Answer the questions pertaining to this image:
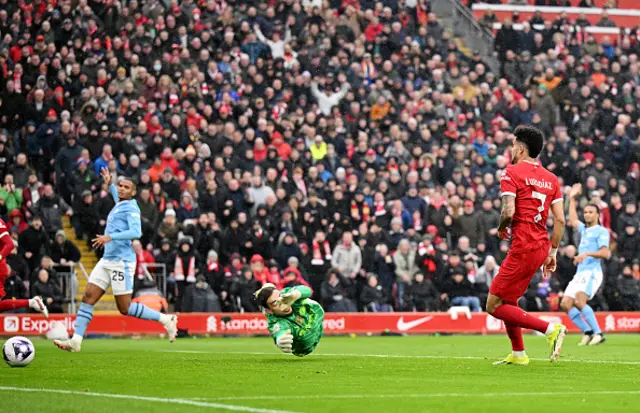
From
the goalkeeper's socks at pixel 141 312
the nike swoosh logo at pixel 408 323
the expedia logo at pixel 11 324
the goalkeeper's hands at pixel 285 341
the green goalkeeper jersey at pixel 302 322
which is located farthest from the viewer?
the nike swoosh logo at pixel 408 323

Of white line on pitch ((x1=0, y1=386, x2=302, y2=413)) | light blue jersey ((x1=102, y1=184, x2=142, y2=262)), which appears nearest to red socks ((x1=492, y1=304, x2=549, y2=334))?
white line on pitch ((x1=0, y1=386, x2=302, y2=413))

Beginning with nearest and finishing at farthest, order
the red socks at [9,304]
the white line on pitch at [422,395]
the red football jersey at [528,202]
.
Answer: the white line on pitch at [422,395], the red football jersey at [528,202], the red socks at [9,304]

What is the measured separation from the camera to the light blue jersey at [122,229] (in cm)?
1666

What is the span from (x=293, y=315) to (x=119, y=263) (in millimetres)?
3873

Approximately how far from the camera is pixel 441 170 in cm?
3048

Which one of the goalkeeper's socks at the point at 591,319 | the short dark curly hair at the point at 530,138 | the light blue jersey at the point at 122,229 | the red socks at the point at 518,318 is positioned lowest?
the goalkeeper's socks at the point at 591,319

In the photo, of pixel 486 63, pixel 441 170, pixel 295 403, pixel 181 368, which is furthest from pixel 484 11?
pixel 295 403

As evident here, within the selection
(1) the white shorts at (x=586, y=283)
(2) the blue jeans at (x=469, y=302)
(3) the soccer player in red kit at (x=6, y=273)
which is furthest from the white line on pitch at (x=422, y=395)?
(2) the blue jeans at (x=469, y=302)

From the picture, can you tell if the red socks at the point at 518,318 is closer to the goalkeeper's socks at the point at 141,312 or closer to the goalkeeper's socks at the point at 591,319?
the goalkeeper's socks at the point at 141,312

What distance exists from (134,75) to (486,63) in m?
12.4

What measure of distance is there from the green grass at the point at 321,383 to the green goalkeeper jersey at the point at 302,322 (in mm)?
260

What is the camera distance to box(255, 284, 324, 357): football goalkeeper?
13.9 m

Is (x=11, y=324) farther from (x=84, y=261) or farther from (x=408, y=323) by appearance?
(x=408, y=323)

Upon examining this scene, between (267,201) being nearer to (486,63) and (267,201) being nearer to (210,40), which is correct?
(210,40)
